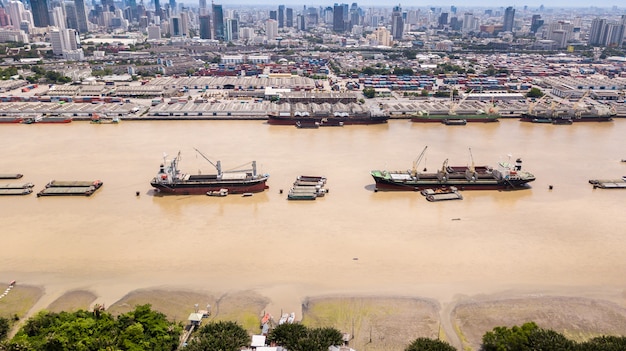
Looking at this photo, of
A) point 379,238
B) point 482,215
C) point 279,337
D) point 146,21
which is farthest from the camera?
point 146,21

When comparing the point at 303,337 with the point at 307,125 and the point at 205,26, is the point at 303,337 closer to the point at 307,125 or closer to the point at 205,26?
the point at 307,125

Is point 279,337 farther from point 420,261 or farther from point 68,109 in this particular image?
point 68,109

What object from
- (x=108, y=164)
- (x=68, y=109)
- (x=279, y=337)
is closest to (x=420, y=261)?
(x=279, y=337)

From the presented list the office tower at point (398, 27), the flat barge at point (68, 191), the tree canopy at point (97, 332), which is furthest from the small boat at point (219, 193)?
the office tower at point (398, 27)

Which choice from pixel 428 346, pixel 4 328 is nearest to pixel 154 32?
pixel 4 328

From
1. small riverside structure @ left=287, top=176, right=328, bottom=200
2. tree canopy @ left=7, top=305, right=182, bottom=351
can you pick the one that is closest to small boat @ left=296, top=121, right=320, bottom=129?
small riverside structure @ left=287, top=176, right=328, bottom=200

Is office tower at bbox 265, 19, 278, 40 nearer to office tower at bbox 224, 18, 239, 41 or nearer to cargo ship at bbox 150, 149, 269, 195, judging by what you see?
office tower at bbox 224, 18, 239, 41
